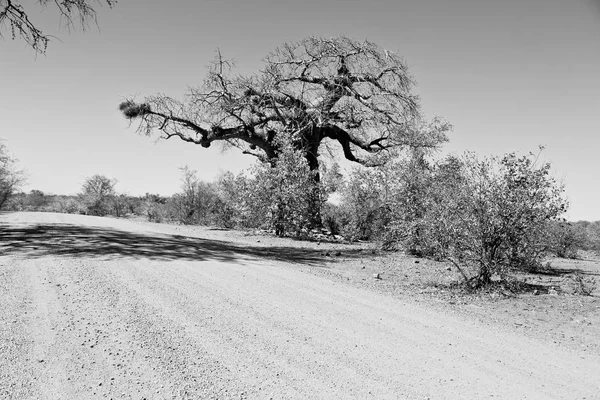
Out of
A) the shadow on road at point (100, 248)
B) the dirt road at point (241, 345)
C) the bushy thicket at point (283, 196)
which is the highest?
the bushy thicket at point (283, 196)

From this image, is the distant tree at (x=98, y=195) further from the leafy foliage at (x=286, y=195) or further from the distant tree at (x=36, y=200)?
the leafy foliage at (x=286, y=195)

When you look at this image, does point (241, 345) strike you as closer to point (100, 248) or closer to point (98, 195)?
point (100, 248)

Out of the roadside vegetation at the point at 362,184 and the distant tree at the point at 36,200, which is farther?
the distant tree at the point at 36,200

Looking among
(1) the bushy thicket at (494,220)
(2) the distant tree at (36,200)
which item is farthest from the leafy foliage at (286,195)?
(2) the distant tree at (36,200)

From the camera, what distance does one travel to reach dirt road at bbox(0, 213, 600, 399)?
3.36 m

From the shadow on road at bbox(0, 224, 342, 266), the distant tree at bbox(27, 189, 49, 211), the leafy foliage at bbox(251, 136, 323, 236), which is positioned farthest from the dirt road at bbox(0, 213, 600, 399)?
the distant tree at bbox(27, 189, 49, 211)

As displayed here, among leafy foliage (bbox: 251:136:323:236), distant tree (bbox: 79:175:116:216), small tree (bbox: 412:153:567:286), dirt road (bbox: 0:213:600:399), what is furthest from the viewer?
distant tree (bbox: 79:175:116:216)

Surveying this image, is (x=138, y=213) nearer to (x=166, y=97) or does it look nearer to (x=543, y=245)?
(x=166, y=97)

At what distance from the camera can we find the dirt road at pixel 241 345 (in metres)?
3.36

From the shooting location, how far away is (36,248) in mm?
8875

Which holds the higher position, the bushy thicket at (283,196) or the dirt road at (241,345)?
the bushy thicket at (283,196)

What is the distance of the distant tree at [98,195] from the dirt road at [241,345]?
35955 millimetres

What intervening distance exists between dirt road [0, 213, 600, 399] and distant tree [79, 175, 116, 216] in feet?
118

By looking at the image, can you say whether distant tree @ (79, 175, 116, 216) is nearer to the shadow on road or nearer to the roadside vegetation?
the roadside vegetation
